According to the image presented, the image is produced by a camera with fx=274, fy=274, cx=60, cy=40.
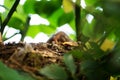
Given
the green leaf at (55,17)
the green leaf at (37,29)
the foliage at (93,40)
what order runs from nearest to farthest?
the foliage at (93,40) → the green leaf at (55,17) → the green leaf at (37,29)

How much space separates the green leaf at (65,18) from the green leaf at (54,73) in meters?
0.51

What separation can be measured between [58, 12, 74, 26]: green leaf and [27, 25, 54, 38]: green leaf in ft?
0.38

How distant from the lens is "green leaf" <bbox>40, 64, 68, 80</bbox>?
45 centimetres

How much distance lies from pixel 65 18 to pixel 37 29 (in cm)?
19

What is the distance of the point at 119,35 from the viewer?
298 mm

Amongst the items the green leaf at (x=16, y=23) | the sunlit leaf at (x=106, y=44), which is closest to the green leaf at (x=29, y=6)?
the green leaf at (x=16, y=23)

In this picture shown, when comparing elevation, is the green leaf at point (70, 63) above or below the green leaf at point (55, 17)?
below

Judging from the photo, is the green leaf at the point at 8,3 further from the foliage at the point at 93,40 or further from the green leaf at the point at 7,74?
the green leaf at the point at 7,74

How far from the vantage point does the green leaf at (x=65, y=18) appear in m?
0.98

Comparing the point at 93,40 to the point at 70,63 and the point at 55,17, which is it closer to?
the point at 70,63

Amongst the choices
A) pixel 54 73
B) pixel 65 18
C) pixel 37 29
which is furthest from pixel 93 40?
pixel 37 29

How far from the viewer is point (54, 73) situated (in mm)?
456

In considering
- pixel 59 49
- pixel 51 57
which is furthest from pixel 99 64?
pixel 59 49

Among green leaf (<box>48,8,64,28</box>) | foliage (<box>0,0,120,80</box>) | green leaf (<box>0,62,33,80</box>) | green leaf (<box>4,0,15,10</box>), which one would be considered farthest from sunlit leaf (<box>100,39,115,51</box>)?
green leaf (<box>4,0,15,10</box>)
